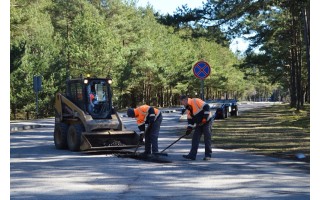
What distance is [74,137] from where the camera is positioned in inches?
575

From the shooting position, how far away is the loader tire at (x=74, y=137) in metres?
14.4

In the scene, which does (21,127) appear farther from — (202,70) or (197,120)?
(197,120)

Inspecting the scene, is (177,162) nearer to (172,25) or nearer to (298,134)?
(298,134)

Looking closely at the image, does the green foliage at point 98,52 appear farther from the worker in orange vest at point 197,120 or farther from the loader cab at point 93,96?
the worker in orange vest at point 197,120

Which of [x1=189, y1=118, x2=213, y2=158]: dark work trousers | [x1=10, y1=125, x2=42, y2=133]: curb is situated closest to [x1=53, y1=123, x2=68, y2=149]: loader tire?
[x1=189, y1=118, x2=213, y2=158]: dark work trousers

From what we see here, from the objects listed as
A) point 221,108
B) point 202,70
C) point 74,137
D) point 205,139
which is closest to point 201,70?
point 202,70

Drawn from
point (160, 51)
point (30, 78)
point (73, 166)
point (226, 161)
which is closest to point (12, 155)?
point (73, 166)

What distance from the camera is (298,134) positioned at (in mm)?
19266

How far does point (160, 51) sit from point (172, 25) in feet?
143

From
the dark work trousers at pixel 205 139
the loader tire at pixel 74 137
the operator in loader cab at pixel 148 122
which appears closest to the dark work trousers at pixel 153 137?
the operator in loader cab at pixel 148 122

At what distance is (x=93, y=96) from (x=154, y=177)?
21.8 feet

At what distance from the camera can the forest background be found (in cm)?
2405

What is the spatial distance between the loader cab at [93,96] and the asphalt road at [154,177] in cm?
203

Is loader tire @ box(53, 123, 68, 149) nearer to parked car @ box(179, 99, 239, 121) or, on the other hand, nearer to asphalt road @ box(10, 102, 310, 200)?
asphalt road @ box(10, 102, 310, 200)
